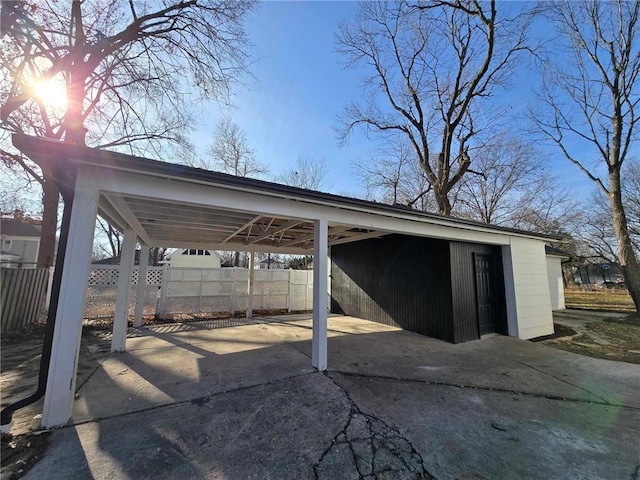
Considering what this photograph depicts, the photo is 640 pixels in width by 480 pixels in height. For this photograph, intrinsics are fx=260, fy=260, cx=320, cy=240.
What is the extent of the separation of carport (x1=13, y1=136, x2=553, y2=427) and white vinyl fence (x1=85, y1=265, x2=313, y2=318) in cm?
137

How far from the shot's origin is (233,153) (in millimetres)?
16312

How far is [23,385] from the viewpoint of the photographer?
3.40m

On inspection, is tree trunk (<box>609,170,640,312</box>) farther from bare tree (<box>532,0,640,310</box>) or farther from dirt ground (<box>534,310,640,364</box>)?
dirt ground (<box>534,310,640,364</box>)

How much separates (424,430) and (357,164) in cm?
1434

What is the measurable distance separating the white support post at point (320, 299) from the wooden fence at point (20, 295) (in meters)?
7.42

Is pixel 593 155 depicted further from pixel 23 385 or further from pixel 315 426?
pixel 23 385

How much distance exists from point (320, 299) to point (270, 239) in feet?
14.9

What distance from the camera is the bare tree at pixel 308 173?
17297 millimetres

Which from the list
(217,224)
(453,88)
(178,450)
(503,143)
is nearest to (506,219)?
(503,143)

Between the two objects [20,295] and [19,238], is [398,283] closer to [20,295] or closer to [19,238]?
[20,295]

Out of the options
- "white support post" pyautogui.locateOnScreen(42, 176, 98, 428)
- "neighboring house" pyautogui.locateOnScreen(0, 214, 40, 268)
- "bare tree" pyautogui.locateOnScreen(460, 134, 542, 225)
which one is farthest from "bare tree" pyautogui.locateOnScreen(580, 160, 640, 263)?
"neighboring house" pyautogui.locateOnScreen(0, 214, 40, 268)

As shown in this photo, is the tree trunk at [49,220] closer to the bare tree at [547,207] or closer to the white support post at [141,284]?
the white support post at [141,284]

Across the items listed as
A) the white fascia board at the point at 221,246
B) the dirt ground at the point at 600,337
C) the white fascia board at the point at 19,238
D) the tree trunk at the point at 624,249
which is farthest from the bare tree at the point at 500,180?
the white fascia board at the point at 19,238

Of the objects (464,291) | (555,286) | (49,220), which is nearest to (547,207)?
(555,286)
